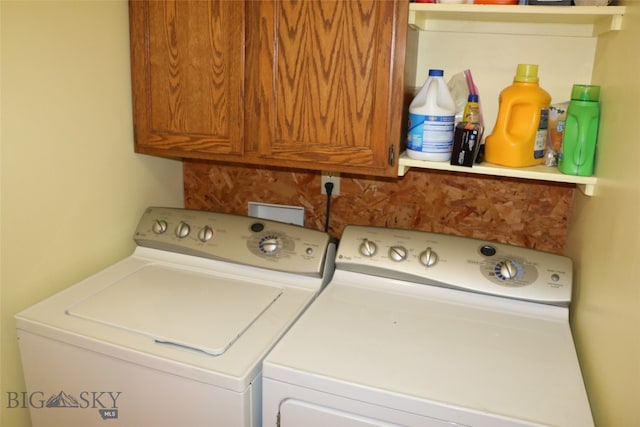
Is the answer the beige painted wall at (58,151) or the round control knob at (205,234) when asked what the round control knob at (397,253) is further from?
the beige painted wall at (58,151)

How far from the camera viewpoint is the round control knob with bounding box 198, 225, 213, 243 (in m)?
1.79

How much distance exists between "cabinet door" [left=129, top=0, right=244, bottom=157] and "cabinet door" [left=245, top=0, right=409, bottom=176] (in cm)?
6

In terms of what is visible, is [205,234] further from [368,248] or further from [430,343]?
[430,343]

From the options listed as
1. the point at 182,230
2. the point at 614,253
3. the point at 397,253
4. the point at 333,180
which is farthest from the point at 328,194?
the point at 614,253

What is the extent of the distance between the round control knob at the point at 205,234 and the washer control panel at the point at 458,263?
469 mm

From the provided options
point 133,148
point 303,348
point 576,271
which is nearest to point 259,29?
point 133,148

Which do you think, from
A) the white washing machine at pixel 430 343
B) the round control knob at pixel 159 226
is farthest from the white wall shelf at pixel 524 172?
the round control knob at pixel 159 226

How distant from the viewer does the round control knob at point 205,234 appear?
179 cm

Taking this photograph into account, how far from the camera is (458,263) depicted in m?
1.58

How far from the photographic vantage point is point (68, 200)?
1603 mm

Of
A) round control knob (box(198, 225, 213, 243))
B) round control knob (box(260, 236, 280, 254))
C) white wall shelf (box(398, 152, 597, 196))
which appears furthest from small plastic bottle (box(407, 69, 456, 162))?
round control knob (box(198, 225, 213, 243))

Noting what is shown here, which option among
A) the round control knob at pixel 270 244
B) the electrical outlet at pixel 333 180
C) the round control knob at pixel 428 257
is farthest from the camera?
the electrical outlet at pixel 333 180

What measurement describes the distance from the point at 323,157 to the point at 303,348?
607 mm

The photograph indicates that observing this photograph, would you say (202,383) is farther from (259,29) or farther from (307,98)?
(259,29)
